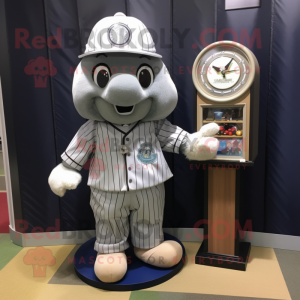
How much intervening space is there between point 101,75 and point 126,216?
0.94 meters

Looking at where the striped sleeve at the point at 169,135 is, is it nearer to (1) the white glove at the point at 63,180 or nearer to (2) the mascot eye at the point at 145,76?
(2) the mascot eye at the point at 145,76

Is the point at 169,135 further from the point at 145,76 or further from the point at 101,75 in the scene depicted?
the point at 101,75

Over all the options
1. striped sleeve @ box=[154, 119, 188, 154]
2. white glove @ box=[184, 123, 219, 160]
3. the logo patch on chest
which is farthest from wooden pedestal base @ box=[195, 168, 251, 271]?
the logo patch on chest

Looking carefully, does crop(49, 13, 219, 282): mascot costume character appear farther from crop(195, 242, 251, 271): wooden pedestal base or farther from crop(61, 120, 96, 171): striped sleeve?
crop(195, 242, 251, 271): wooden pedestal base

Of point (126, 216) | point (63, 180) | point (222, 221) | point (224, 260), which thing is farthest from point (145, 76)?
point (224, 260)

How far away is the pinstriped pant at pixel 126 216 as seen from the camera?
1.94 metres

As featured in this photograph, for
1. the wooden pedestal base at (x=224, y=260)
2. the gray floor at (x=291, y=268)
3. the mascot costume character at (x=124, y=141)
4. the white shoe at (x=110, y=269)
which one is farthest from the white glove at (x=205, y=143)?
the gray floor at (x=291, y=268)

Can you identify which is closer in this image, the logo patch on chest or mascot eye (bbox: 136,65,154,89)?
mascot eye (bbox: 136,65,154,89)

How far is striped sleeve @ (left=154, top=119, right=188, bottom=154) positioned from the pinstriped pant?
0.28 metres

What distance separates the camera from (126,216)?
2.03 m

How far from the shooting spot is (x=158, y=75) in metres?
1.83

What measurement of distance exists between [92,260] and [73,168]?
0.66 meters

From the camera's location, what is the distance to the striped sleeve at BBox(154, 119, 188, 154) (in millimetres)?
2035

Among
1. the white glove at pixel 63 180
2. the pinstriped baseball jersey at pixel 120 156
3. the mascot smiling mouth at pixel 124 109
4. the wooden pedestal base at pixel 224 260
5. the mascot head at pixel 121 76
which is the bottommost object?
the wooden pedestal base at pixel 224 260
